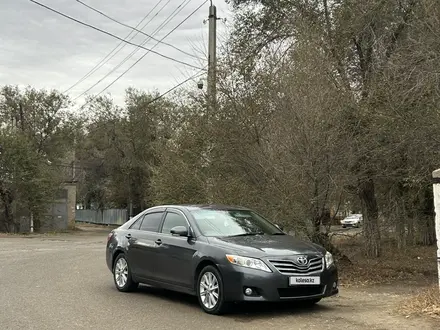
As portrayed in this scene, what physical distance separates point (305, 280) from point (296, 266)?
0.72 ft

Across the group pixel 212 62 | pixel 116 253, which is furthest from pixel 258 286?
pixel 212 62

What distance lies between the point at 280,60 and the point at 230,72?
1402 millimetres

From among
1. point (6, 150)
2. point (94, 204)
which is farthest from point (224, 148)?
point (94, 204)

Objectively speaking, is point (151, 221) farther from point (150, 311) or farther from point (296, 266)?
point (296, 266)

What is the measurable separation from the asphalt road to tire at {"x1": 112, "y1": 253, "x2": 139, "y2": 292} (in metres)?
0.17

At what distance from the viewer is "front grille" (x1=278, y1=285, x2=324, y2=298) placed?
7465 millimetres

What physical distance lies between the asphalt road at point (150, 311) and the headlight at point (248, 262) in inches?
26.6

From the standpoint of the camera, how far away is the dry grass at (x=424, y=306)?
7.41 metres

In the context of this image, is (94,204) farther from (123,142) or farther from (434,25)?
(434,25)

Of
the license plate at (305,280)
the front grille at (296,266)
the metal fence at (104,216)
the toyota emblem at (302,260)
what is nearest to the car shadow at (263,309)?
the license plate at (305,280)

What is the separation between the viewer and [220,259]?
303 inches

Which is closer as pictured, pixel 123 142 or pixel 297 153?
pixel 297 153

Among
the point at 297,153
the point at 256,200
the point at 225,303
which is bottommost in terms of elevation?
the point at 225,303

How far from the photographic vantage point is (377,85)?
11.8 metres
